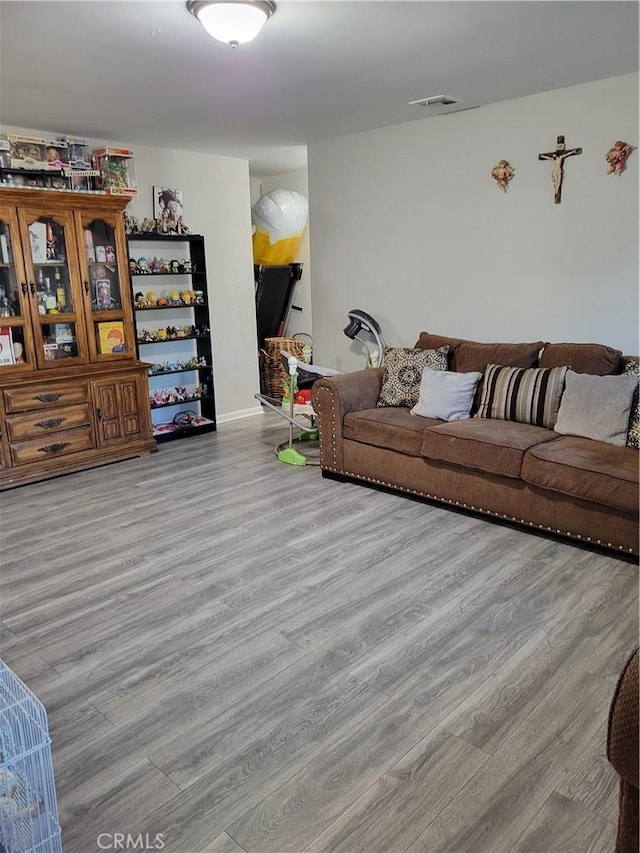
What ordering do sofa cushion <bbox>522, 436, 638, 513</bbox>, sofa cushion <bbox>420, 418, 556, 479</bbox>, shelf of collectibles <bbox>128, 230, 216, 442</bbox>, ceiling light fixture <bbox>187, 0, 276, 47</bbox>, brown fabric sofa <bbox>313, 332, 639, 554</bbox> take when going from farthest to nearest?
shelf of collectibles <bbox>128, 230, 216, 442</bbox>
sofa cushion <bbox>420, 418, 556, 479</bbox>
brown fabric sofa <bbox>313, 332, 639, 554</bbox>
sofa cushion <bbox>522, 436, 638, 513</bbox>
ceiling light fixture <bbox>187, 0, 276, 47</bbox>

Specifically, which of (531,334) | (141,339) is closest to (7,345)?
(141,339)

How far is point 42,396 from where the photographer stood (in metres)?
4.26

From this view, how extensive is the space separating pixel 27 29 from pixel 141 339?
2.70m

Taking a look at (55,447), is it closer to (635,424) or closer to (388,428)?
(388,428)

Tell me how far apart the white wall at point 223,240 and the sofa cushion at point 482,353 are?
2.26 meters

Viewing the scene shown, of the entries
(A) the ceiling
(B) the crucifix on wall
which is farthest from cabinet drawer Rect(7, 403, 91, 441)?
(B) the crucifix on wall

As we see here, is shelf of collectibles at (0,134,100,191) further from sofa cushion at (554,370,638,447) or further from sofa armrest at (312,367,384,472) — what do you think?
sofa cushion at (554,370,638,447)

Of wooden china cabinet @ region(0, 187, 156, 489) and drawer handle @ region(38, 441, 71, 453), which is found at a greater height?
wooden china cabinet @ region(0, 187, 156, 489)

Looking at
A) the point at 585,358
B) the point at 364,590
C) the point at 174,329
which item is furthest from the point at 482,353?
the point at 174,329

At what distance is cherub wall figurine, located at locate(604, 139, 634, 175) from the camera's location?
355 centimetres

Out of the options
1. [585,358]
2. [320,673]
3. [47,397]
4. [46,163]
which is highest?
[46,163]

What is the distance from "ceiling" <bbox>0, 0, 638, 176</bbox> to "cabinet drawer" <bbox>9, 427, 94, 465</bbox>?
6.90 ft

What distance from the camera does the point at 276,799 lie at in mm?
1685

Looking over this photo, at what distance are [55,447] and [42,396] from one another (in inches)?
14.7
